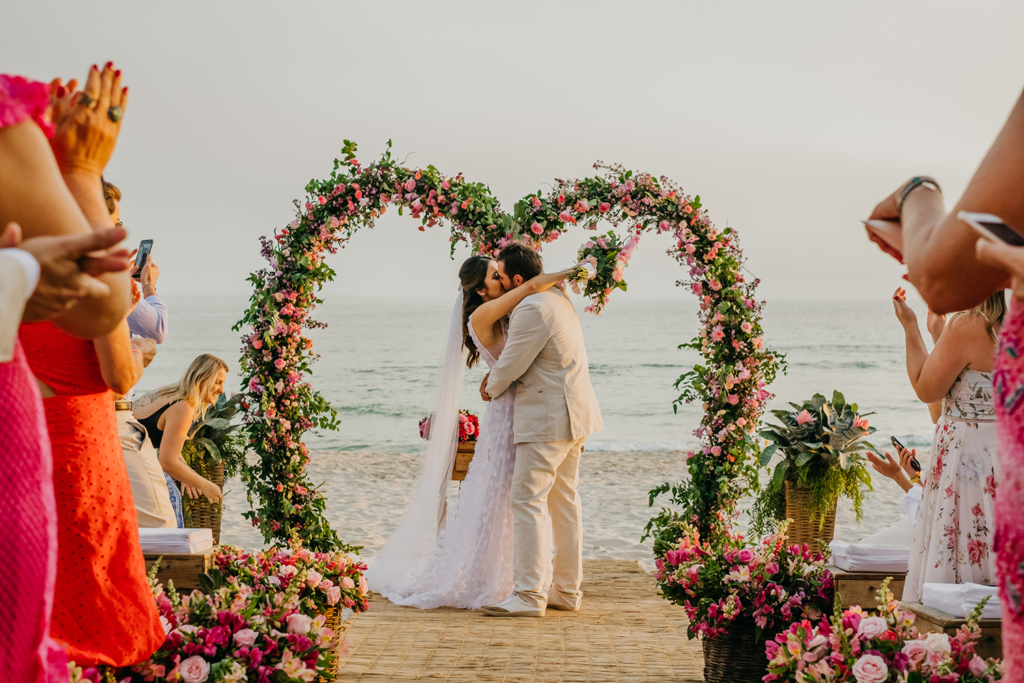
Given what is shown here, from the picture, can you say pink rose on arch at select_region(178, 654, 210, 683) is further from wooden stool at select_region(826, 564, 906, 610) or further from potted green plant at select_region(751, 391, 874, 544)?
potted green plant at select_region(751, 391, 874, 544)

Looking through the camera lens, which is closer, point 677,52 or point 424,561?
point 424,561

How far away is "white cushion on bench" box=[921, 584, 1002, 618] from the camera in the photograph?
2.60 metres

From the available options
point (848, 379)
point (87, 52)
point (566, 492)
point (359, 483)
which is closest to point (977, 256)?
point (566, 492)

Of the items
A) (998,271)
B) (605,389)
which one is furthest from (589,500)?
(605,389)

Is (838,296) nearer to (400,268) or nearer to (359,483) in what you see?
(400,268)

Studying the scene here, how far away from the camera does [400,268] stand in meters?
52.8

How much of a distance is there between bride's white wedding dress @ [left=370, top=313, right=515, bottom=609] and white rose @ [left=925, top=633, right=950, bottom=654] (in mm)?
3505

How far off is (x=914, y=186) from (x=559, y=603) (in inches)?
186

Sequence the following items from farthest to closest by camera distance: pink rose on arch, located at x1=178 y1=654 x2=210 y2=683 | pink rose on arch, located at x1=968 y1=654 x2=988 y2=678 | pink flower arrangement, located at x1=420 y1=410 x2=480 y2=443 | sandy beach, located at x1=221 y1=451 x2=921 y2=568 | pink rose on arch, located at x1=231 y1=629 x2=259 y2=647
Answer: sandy beach, located at x1=221 y1=451 x2=921 y2=568, pink flower arrangement, located at x1=420 y1=410 x2=480 y2=443, pink rose on arch, located at x1=231 y1=629 x2=259 y2=647, pink rose on arch, located at x1=178 y1=654 x2=210 y2=683, pink rose on arch, located at x1=968 y1=654 x2=988 y2=678

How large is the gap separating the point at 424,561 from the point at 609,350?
31676 millimetres

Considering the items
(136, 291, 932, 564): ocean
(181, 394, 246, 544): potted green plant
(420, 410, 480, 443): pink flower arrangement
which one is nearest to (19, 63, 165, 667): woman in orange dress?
(136, 291, 932, 564): ocean

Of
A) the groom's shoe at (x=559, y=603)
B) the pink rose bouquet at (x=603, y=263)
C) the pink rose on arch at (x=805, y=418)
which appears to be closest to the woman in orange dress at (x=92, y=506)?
the groom's shoe at (x=559, y=603)

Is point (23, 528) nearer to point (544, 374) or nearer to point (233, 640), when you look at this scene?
point (233, 640)

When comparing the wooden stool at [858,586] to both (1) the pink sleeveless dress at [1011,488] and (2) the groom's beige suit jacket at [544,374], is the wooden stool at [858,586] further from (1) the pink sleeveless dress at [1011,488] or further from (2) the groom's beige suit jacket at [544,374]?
(1) the pink sleeveless dress at [1011,488]
